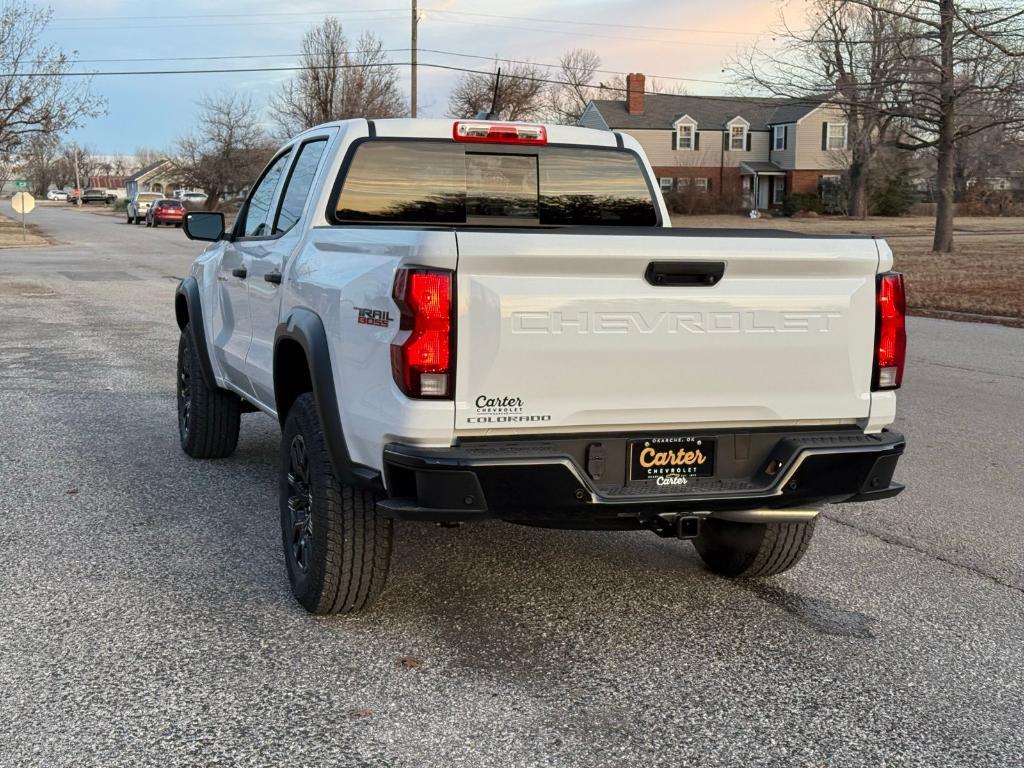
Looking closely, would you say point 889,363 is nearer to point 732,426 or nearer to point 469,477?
point 732,426

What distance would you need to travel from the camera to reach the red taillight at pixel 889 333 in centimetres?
414

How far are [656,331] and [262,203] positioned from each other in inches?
127

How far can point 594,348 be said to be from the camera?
3.79 meters

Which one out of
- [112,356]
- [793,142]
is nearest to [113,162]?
[793,142]

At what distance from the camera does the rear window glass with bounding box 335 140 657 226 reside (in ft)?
17.7

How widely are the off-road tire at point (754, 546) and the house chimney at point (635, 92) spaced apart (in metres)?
65.1

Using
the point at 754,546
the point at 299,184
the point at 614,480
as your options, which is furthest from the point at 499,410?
the point at 299,184

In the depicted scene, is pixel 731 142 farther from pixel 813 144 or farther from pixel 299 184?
pixel 299 184

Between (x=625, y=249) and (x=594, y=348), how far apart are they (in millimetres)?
346

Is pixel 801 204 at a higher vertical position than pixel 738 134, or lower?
lower

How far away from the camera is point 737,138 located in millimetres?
68875

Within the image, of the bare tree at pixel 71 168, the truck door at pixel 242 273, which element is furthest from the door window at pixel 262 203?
the bare tree at pixel 71 168

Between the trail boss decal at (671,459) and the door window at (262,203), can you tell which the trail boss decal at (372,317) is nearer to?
the trail boss decal at (671,459)

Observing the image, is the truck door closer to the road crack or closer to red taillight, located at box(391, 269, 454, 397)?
red taillight, located at box(391, 269, 454, 397)
